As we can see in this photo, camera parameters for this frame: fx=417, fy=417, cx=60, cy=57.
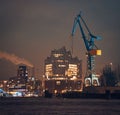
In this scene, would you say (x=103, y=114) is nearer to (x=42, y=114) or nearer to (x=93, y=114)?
(x=93, y=114)

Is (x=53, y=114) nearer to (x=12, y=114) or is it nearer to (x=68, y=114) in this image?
(x=68, y=114)

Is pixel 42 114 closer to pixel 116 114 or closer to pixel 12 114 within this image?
pixel 12 114

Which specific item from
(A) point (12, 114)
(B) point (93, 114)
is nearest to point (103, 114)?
(B) point (93, 114)

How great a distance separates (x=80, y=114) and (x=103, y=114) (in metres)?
4.68

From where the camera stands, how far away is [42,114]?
275 feet

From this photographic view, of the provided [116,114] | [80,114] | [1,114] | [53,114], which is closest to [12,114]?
[1,114]

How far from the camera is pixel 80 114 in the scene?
274 ft

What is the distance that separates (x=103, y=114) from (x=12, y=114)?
717 inches

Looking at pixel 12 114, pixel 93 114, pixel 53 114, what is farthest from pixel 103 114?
pixel 12 114

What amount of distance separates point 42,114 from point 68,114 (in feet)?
17.3

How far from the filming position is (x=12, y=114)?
82125 millimetres

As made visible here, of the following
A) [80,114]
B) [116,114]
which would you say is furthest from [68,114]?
[116,114]

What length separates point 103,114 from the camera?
8394cm

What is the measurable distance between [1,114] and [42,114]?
8251 mm
